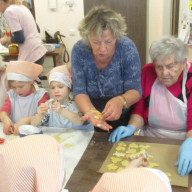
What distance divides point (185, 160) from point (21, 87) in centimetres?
124

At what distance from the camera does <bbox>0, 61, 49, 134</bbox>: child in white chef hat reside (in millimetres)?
1800

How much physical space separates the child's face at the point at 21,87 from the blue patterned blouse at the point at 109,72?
0.42 meters

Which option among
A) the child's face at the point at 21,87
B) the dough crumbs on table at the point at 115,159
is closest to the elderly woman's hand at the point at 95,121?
the dough crumbs on table at the point at 115,159

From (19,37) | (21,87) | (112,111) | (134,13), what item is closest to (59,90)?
(21,87)

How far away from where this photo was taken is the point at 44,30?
4.71 m

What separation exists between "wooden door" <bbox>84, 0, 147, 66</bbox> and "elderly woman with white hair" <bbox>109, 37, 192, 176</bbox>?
8.77ft

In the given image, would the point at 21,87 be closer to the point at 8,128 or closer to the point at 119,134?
the point at 8,128

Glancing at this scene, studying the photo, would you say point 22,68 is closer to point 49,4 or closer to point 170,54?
point 170,54

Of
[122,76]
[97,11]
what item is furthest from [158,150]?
[97,11]

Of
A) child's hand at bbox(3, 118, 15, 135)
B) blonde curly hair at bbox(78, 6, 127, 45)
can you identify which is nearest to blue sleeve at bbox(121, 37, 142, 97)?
blonde curly hair at bbox(78, 6, 127, 45)

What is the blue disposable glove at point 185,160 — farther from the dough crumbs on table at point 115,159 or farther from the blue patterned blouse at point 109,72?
the blue patterned blouse at point 109,72

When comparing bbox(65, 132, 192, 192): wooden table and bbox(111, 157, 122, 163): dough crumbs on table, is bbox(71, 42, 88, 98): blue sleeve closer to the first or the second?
bbox(65, 132, 192, 192): wooden table

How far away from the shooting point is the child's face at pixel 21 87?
1820 millimetres

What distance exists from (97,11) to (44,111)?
2.27 ft
